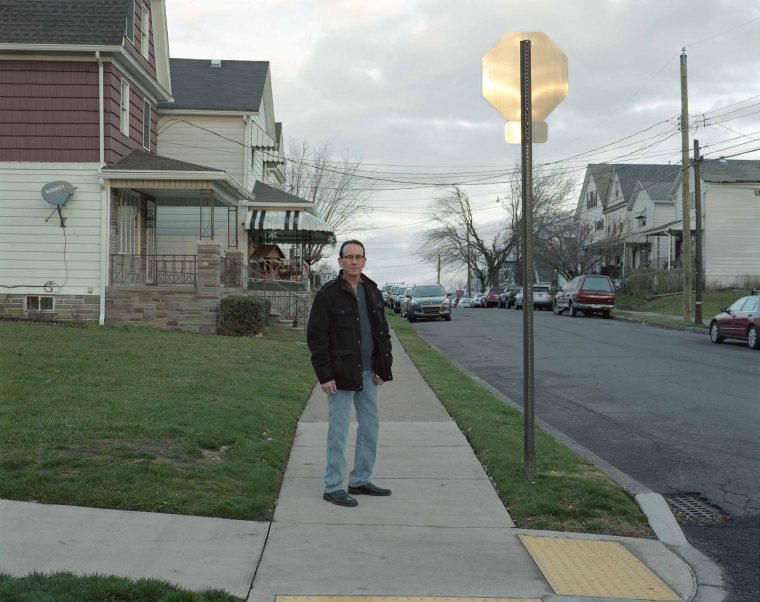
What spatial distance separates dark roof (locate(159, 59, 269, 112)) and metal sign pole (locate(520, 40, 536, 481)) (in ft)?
74.2

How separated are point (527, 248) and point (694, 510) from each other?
2.37 meters

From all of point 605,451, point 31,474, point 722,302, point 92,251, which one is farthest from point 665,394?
point 722,302

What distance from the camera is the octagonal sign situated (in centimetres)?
663

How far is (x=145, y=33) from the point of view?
22578 mm

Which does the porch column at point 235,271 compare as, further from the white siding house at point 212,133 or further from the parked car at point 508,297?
the parked car at point 508,297

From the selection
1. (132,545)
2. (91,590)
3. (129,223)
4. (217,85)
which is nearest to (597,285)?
(217,85)

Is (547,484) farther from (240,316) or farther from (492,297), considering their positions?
(492,297)

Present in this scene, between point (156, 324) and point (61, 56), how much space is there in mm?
6486

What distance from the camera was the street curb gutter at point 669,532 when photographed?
15.5 feet

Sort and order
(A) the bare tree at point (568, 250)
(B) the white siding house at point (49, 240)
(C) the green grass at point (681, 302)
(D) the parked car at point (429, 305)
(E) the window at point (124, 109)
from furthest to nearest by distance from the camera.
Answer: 1. (A) the bare tree at point (568, 250)
2. (C) the green grass at point (681, 302)
3. (D) the parked car at point (429, 305)
4. (E) the window at point (124, 109)
5. (B) the white siding house at point (49, 240)

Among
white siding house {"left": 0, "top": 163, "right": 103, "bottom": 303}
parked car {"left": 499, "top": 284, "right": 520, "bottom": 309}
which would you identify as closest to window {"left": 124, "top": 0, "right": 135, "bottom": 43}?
white siding house {"left": 0, "top": 163, "right": 103, "bottom": 303}

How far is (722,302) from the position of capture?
3919 centimetres

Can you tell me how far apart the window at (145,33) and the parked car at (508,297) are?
34766 mm

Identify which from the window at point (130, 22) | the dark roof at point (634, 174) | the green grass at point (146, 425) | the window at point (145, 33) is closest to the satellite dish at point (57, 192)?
the window at point (130, 22)
